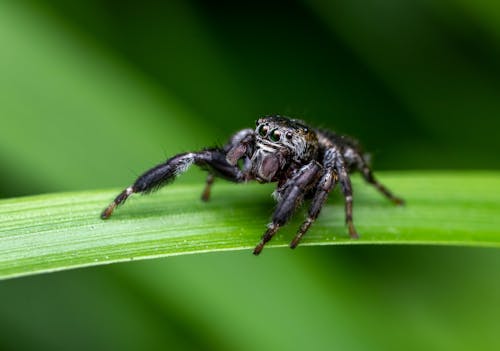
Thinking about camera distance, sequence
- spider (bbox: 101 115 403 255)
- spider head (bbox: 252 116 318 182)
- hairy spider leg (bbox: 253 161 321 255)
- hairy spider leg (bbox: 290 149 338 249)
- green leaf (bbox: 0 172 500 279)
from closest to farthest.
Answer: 1. green leaf (bbox: 0 172 500 279)
2. hairy spider leg (bbox: 253 161 321 255)
3. hairy spider leg (bbox: 290 149 338 249)
4. spider (bbox: 101 115 403 255)
5. spider head (bbox: 252 116 318 182)

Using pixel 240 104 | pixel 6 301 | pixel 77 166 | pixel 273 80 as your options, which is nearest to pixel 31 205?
pixel 77 166

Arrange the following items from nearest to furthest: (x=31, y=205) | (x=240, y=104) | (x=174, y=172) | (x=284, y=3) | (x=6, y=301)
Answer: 1. (x=31, y=205)
2. (x=174, y=172)
3. (x=6, y=301)
4. (x=240, y=104)
5. (x=284, y=3)

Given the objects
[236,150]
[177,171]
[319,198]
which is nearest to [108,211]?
[177,171]

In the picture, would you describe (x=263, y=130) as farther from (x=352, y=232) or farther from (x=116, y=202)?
(x=116, y=202)

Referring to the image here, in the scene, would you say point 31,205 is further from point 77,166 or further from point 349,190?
point 349,190

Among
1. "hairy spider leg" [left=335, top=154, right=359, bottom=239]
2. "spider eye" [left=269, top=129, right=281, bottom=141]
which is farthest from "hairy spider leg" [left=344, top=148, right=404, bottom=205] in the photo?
"spider eye" [left=269, top=129, right=281, bottom=141]

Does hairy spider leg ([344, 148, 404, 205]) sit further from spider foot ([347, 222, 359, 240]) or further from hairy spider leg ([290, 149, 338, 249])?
spider foot ([347, 222, 359, 240])
